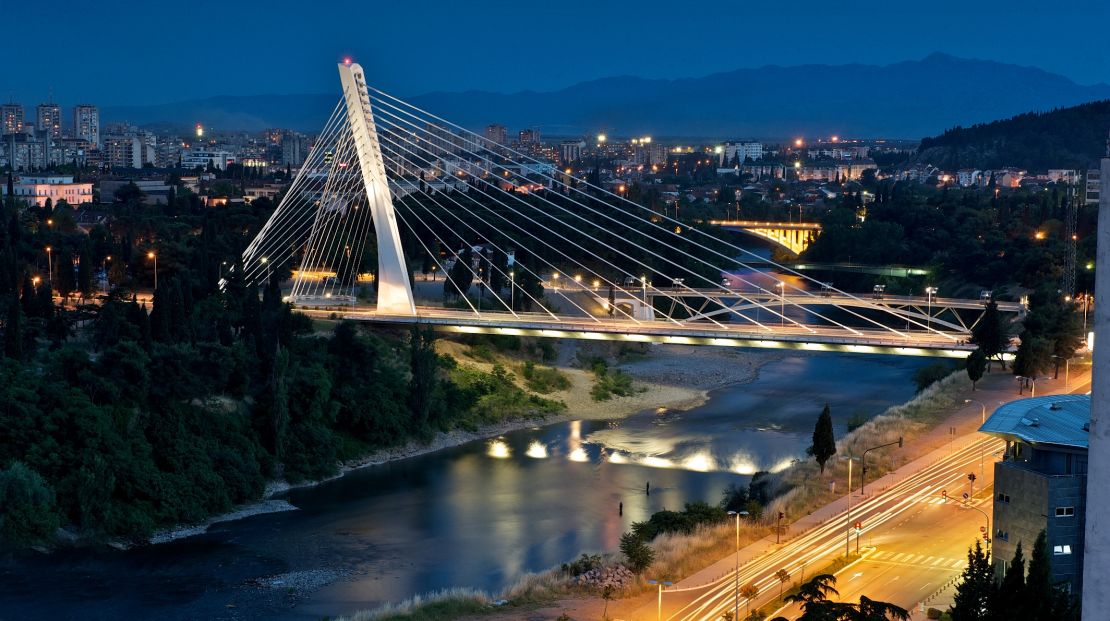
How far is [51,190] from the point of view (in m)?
49.8

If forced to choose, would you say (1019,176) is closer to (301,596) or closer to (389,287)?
(389,287)

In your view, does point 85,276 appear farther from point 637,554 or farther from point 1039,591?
point 1039,591

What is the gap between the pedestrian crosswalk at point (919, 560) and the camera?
13781mm

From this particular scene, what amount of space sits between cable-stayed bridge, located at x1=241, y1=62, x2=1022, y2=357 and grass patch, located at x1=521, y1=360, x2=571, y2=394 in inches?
50.0

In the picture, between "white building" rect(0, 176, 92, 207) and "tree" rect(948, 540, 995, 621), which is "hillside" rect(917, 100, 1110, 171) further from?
"tree" rect(948, 540, 995, 621)

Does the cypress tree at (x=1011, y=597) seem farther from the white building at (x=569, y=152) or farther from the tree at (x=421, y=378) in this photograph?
the white building at (x=569, y=152)

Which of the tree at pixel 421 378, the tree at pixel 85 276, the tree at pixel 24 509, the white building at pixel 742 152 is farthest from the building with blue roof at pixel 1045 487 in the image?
the white building at pixel 742 152

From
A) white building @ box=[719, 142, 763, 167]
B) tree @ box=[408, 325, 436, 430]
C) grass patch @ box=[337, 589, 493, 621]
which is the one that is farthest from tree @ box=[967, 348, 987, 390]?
white building @ box=[719, 142, 763, 167]

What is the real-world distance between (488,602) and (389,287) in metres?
11.2

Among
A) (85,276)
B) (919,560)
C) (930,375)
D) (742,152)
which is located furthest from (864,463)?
(742,152)

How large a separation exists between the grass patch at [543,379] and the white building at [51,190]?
26946mm

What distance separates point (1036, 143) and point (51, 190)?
165ft

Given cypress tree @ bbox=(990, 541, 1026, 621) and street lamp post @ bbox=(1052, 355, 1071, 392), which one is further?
street lamp post @ bbox=(1052, 355, 1071, 392)

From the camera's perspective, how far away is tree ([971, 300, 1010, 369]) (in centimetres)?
2259
